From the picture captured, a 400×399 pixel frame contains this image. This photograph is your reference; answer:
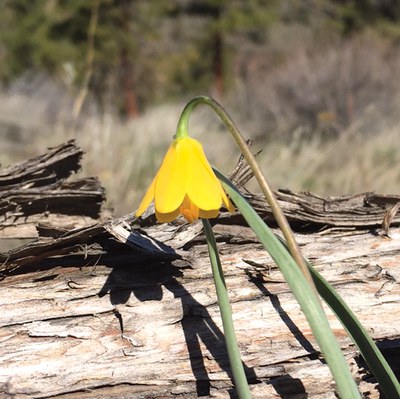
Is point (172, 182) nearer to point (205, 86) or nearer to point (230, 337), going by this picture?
point (230, 337)

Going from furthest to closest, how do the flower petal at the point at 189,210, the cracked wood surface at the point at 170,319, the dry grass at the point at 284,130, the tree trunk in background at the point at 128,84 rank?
the tree trunk in background at the point at 128,84 → the dry grass at the point at 284,130 → the cracked wood surface at the point at 170,319 → the flower petal at the point at 189,210

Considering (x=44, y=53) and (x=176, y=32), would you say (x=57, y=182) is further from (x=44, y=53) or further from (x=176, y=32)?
(x=176, y=32)

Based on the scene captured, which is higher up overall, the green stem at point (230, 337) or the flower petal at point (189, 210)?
the flower petal at point (189, 210)

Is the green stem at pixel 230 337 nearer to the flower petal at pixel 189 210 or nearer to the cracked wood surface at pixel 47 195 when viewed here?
the flower petal at pixel 189 210

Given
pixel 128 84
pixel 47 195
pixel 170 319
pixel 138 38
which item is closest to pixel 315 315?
pixel 170 319

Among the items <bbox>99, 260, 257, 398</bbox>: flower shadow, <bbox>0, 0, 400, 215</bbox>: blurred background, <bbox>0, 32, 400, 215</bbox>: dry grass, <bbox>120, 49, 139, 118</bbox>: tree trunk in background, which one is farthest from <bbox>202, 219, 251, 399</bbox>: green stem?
<bbox>120, 49, 139, 118</bbox>: tree trunk in background

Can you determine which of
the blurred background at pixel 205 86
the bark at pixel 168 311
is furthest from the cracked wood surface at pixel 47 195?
the blurred background at pixel 205 86

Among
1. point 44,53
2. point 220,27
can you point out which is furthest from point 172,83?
point 44,53
